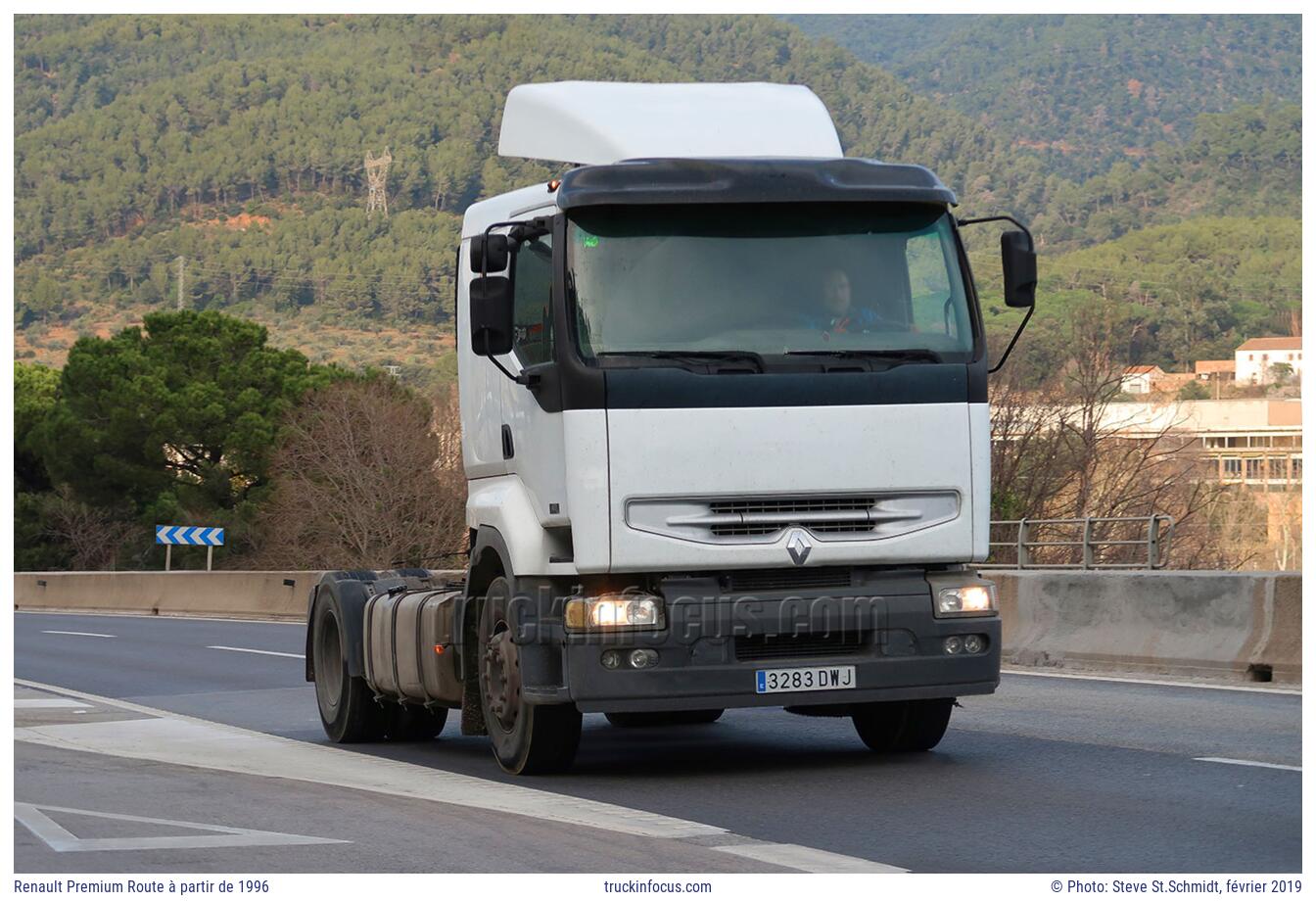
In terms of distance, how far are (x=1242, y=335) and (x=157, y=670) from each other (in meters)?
123

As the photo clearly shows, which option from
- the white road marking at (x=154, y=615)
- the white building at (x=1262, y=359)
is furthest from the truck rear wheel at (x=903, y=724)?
the white building at (x=1262, y=359)

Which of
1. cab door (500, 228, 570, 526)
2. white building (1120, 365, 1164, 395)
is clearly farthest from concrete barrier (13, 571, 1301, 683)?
white building (1120, 365, 1164, 395)

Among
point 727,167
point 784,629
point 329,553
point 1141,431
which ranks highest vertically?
point 727,167

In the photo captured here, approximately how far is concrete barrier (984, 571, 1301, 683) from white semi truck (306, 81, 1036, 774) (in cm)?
566

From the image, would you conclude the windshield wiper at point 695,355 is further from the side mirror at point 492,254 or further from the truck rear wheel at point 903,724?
the truck rear wheel at point 903,724

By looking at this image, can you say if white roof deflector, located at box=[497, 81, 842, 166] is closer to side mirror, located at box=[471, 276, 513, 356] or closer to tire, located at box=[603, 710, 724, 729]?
side mirror, located at box=[471, 276, 513, 356]

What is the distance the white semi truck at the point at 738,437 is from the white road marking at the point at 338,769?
0.59m

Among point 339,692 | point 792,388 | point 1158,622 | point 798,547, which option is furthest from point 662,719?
point 1158,622

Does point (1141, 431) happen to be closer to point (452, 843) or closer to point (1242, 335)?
point (452, 843)

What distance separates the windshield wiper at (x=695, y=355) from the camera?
9977 mm

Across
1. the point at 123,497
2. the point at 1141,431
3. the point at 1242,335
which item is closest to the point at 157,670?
the point at 1141,431

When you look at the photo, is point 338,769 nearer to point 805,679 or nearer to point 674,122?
point 805,679

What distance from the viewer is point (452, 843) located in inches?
322

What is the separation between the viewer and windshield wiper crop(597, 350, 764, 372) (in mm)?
9977
